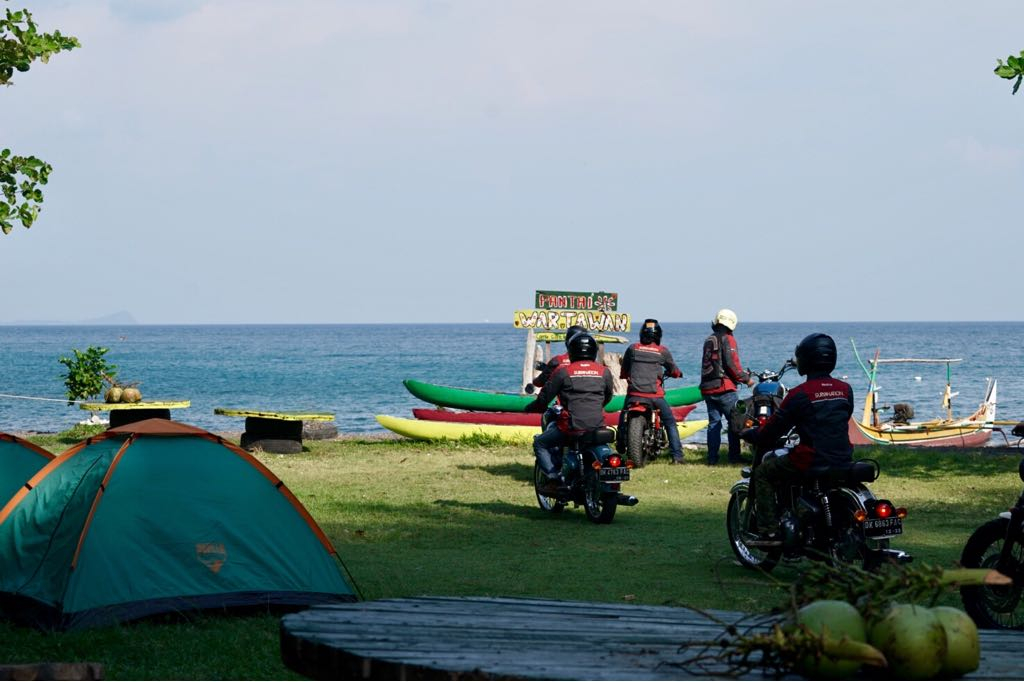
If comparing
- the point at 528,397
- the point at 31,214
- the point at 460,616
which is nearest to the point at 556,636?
the point at 460,616

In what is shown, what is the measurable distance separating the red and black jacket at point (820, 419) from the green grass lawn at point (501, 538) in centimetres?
104

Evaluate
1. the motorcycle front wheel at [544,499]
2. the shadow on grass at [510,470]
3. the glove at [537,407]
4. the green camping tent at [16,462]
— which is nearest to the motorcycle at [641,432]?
the shadow on grass at [510,470]

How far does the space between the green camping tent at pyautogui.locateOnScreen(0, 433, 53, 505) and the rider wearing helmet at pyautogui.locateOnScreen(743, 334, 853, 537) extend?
5.60m

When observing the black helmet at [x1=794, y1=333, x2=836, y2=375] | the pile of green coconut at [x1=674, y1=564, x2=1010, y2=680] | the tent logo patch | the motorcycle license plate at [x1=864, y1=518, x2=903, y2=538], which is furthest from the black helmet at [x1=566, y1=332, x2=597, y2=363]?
the pile of green coconut at [x1=674, y1=564, x2=1010, y2=680]

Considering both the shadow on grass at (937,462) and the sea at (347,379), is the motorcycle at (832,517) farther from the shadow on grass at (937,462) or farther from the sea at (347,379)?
the sea at (347,379)

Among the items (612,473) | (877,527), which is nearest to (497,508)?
(612,473)

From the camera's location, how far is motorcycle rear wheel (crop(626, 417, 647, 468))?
18188 millimetres

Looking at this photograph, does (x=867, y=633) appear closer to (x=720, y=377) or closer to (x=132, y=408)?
(x=720, y=377)

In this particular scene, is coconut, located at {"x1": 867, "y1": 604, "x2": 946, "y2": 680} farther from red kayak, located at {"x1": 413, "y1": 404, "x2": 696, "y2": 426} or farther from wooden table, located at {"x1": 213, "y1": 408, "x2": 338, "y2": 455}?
red kayak, located at {"x1": 413, "y1": 404, "x2": 696, "y2": 426}

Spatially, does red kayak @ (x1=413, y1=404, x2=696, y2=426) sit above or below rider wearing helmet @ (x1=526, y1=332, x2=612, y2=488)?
below

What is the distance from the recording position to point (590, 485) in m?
13.2

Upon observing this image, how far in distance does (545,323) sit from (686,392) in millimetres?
2911

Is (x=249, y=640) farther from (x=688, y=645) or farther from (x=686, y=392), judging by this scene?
(x=686, y=392)

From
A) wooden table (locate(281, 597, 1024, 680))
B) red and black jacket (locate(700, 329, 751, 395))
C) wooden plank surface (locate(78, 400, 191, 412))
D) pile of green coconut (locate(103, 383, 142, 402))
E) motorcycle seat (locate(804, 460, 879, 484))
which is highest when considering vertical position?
red and black jacket (locate(700, 329, 751, 395))
